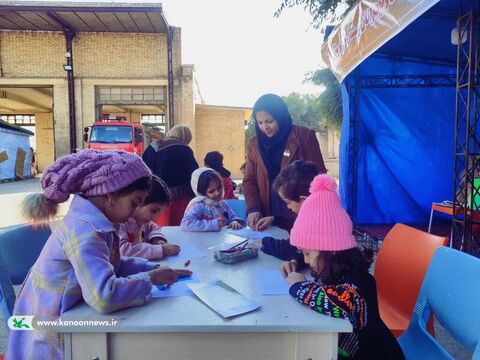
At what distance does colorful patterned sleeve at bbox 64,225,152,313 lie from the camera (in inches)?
49.2

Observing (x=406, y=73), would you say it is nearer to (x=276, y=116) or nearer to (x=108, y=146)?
(x=276, y=116)

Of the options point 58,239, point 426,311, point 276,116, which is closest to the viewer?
point 58,239

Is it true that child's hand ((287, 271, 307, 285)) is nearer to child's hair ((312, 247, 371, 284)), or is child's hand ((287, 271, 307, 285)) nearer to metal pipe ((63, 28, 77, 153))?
child's hair ((312, 247, 371, 284))

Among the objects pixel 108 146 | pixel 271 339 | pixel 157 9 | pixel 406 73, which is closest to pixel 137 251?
pixel 271 339

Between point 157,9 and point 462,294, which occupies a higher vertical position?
point 157,9

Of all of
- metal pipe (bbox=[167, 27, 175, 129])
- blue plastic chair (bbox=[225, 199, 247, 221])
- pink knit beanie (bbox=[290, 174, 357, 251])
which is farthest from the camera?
metal pipe (bbox=[167, 27, 175, 129])

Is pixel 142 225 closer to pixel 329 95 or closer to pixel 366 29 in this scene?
pixel 366 29

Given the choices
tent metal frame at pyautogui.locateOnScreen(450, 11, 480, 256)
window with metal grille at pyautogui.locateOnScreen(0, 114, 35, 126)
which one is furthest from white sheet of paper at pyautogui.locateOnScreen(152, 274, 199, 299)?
window with metal grille at pyautogui.locateOnScreen(0, 114, 35, 126)

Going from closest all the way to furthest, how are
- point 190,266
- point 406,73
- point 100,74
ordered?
point 190,266
point 406,73
point 100,74

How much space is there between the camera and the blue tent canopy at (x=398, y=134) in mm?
6199

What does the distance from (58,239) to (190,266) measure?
0.68 m

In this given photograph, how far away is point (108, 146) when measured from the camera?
13148mm

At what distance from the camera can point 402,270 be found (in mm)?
2072

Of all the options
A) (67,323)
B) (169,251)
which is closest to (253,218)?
(169,251)
